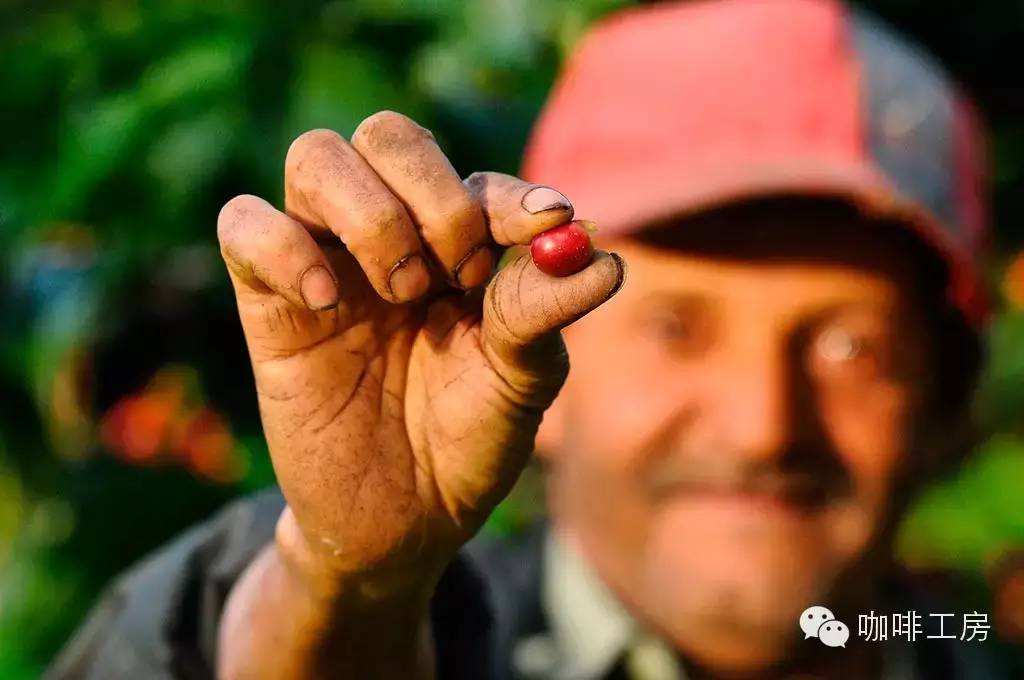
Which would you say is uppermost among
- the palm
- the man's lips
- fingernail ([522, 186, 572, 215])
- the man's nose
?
fingernail ([522, 186, 572, 215])

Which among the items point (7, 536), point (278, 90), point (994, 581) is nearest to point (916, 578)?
point (994, 581)

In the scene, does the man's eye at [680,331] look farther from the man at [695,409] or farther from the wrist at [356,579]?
the wrist at [356,579]

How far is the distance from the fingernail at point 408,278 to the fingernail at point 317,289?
0.9 inches

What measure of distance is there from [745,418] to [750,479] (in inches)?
1.8

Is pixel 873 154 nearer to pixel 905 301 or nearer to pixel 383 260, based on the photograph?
pixel 905 301

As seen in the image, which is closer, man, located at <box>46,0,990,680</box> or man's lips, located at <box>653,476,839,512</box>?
man, located at <box>46,0,990,680</box>

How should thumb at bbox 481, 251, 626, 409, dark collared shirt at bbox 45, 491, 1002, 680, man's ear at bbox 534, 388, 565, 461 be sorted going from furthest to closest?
1. man's ear at bbox 534, 388, 565, 461
2. dark collared shirt at bbox 45, 491, 1002, 680
3. thumb at bbox 481, 251, 626, 409

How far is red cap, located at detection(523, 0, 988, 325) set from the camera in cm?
94

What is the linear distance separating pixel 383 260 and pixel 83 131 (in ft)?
2.46

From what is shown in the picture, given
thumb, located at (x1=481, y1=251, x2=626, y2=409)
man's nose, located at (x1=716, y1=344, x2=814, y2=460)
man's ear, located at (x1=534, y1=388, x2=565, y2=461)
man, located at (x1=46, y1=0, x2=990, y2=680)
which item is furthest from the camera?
man's ear, located at (x1=534, y1=388, x2=565, y2=461)

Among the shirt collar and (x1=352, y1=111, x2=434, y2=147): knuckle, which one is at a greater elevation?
(x1=352, y1=111, x2=434, y2=147): knuckle

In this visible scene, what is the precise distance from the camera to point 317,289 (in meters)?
0.48

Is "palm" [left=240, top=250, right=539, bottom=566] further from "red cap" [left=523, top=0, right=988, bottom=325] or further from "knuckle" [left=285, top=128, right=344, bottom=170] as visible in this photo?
"red cap" [left=523, top=0, right=988, bottom=325]

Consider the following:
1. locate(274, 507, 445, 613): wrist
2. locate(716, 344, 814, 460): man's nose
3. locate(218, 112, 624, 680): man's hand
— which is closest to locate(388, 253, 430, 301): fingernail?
locate(218, 112, 624, 680): man's hand
